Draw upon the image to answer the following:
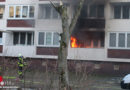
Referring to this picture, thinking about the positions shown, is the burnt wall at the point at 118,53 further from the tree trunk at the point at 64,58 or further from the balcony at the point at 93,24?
the tree trunk at the point at 64,58

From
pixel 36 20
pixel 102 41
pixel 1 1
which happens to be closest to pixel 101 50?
pixel 102 41

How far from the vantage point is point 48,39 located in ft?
68.7

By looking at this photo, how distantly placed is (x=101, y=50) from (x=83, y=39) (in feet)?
6.55

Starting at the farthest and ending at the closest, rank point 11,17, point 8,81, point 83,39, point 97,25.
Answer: point 11,17
point 83,39
point 97,25
point 8,81

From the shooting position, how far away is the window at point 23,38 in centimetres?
2248

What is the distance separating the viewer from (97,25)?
19.2 m

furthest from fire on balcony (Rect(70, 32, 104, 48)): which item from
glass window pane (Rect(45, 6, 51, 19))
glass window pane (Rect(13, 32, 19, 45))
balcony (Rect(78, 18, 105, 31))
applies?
glass window pane (Rect(13, 32, 19, 45))

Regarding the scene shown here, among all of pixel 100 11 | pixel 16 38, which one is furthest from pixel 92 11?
pixel 16 38

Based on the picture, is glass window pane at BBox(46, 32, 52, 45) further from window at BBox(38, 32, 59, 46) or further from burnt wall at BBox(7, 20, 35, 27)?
burnt wall at BBox(7, 20, 35, 27)

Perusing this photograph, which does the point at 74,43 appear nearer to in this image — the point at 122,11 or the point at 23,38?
the point at 122,11

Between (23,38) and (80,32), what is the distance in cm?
596

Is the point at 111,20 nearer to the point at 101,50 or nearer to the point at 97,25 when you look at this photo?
the point at 97,25

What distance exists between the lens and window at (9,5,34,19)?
21828mm

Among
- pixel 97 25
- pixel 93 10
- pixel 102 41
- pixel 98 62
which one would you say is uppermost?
pixel 93 10
